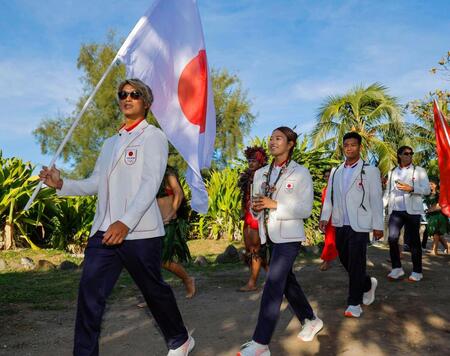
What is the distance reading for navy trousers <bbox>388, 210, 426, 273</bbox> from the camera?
7410 millimetres

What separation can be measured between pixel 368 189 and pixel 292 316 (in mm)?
1518

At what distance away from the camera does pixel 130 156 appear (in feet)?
10.8

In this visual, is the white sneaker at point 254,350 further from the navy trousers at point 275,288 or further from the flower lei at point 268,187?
the flower lei at point 268,187

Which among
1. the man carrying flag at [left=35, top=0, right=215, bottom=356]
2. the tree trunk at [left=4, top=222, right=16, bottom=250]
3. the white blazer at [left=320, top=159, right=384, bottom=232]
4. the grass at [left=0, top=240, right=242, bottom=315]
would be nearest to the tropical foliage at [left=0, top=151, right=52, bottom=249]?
the tree trunk at [left=4, top=222, right=16, bottom=250]

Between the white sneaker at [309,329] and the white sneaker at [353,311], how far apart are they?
75 centimetres

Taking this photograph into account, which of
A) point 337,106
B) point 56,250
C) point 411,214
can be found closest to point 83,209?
point 56,250

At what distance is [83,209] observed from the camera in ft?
40.3

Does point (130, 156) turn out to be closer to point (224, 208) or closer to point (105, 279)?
point (105, 279)

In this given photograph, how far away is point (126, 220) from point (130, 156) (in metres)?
0.43

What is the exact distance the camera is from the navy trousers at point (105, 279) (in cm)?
318

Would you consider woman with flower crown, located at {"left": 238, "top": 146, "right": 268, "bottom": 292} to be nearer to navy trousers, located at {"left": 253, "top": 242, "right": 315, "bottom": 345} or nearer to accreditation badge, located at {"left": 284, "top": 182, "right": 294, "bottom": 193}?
navy trousers, located at {"left": 253, "top": 242, "right": 315, "bottom": 345}

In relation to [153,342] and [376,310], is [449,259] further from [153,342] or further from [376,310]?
[153,342]

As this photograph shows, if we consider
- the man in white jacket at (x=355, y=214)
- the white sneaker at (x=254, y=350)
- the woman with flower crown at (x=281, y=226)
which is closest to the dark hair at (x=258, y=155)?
the man in white jacket at (x=355, y=214)

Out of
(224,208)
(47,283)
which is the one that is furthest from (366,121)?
(47,283)
